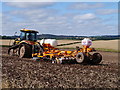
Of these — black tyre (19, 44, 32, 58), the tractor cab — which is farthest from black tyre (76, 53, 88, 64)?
the tractor cab

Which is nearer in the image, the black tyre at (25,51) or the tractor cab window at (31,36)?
the black tyre at (25,51)

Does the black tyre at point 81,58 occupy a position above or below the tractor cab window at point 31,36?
below

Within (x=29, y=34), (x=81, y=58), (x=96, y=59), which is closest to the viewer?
(x=81, y=58)

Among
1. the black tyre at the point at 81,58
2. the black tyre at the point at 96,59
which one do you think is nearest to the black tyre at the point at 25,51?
the black tyre at the point at 81,58

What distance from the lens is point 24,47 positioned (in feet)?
53.0

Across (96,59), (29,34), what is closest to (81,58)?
(96,59)

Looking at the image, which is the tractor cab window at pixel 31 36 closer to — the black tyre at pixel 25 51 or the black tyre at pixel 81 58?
the black tyre at pixel 25 51

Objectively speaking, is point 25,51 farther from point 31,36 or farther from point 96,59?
point 96,59

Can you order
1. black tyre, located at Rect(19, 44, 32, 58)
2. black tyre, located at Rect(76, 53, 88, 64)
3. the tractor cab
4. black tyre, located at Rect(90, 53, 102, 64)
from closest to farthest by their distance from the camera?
1. black tyre, located at Rect(76, 53, 88, 64)
2. black tyre, located at Rect(90, 53, 102, 64)
3. black tyre, located at Rect(19, 44, 32, 58)
4. the tractor cab

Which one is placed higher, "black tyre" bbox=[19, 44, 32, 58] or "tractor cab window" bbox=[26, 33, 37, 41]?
"tractor cab window" bbox=[26, 33, 37, 41]

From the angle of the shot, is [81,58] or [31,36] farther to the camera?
[31,36]

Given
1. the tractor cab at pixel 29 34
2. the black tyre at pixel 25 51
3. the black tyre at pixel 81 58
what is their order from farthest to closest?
the tractor cab at pixel 29 34, the black tyre at pixel 25 51, the black tyre at pixel 81 58

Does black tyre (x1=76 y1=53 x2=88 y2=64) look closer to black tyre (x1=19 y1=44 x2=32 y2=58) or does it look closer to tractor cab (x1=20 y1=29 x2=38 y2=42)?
black tyre (x1=19 y1=44 x2=32 y2=58)

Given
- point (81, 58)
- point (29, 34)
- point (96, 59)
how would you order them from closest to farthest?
1. point (81, 58)
2. point (96, 59)
3. point (29, 34)
